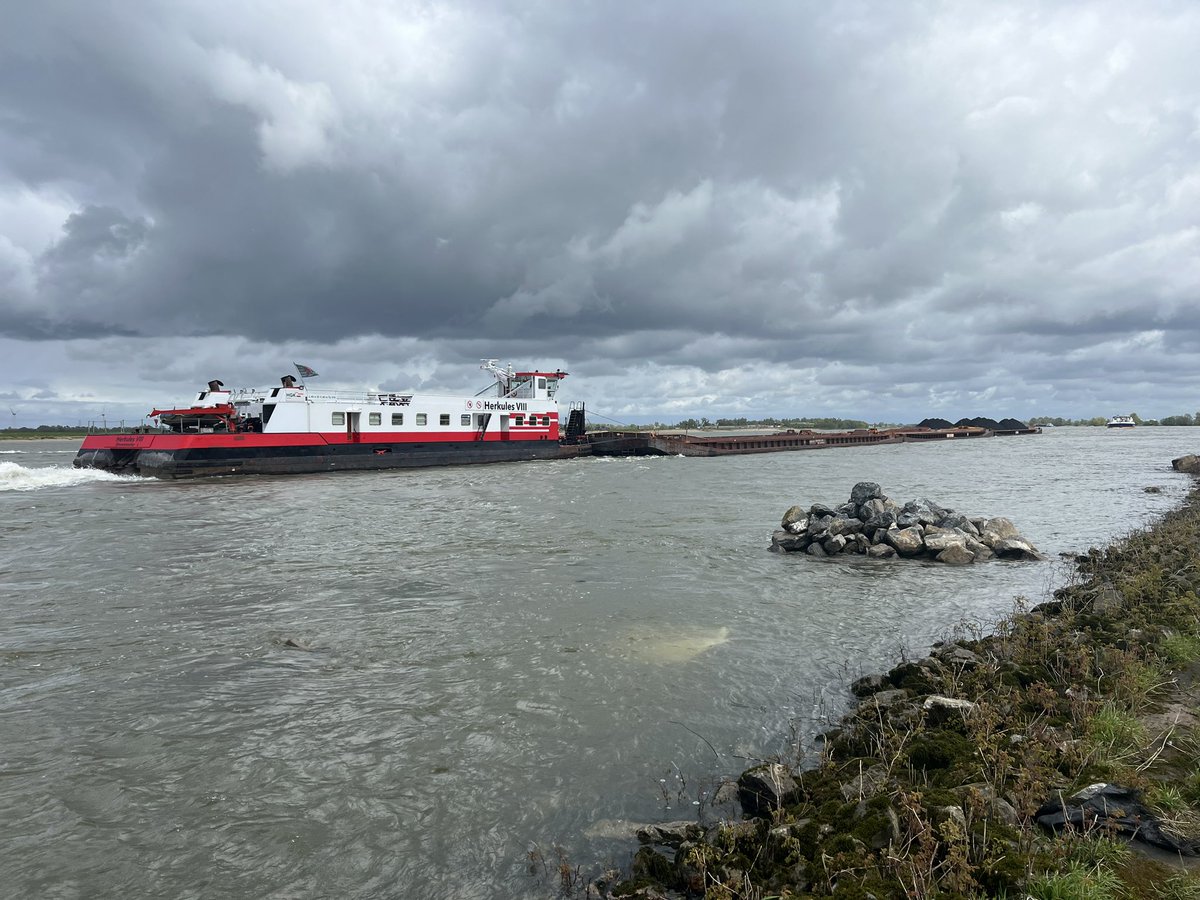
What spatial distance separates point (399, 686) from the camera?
27.0ft

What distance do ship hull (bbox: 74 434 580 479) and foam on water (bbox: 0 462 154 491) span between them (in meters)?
0.69

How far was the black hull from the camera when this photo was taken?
36.3 m

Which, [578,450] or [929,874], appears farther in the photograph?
[578,450]

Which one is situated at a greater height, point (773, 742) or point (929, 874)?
point (929, 874)

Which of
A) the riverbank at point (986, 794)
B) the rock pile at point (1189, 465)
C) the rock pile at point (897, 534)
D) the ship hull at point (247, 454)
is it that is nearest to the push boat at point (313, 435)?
the ship hull at point (247, 454)

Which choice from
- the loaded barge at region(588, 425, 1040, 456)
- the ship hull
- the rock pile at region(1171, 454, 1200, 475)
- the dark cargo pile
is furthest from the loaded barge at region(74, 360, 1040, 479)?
the dark cargo pile

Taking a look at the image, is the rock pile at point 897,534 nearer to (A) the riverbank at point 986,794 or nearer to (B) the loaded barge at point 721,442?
(A) the riverbank at point 986,794

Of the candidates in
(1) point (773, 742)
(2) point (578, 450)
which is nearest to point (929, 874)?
(1) point (773, 742)

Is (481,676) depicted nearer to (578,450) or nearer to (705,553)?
(705,553)

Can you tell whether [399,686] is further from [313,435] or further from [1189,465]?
[1189,465]

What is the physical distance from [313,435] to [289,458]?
77.6 inches

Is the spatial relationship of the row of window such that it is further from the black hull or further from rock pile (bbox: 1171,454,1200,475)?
rock pile (bbox: 1171,454,1200,475)

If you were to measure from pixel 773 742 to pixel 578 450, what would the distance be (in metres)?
47.8

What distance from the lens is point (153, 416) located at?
38656 mm
